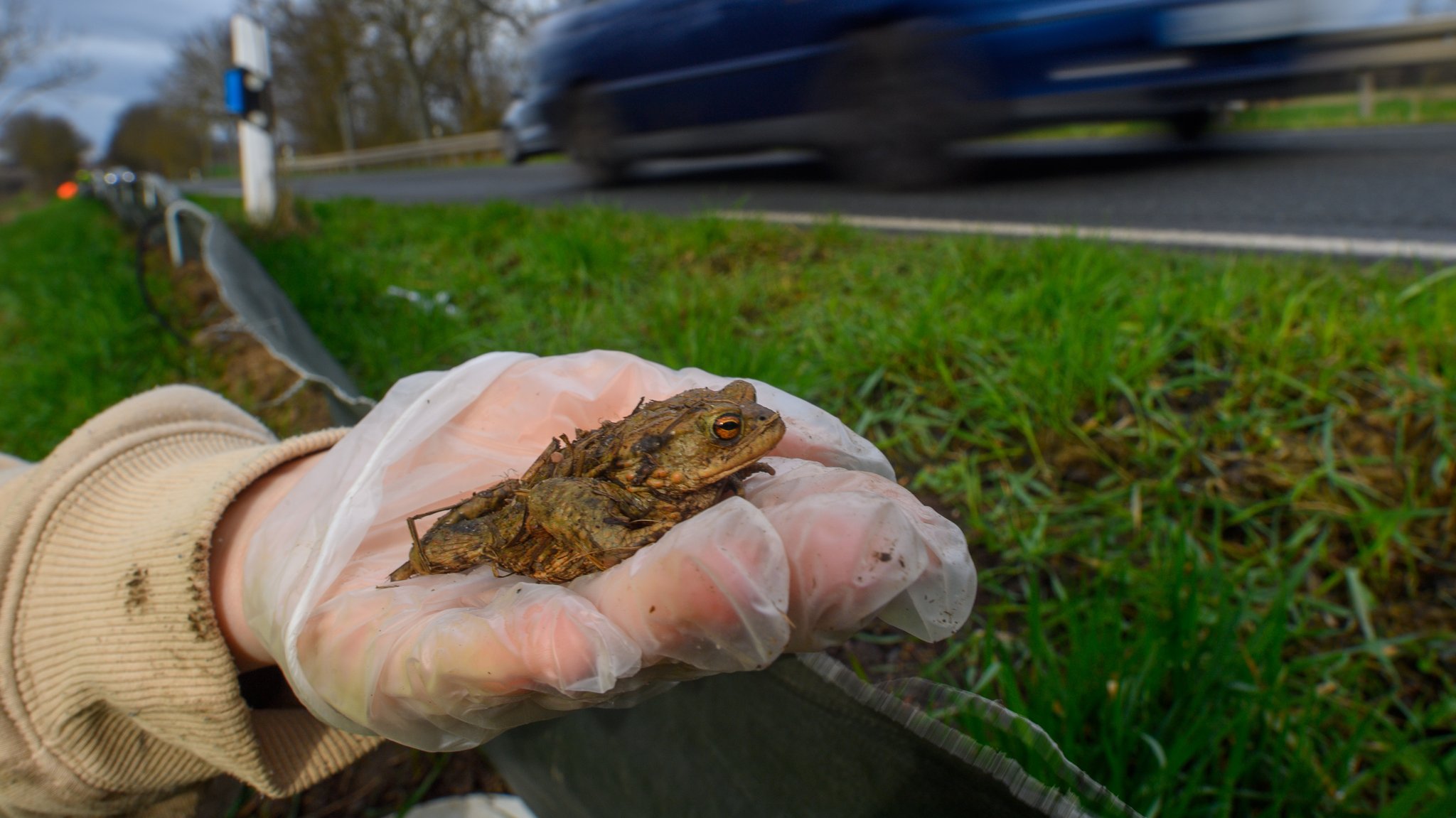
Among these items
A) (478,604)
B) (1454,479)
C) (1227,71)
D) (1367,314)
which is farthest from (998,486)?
(1227,71)

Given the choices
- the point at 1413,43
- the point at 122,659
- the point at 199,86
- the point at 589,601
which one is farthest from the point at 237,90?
the point at 199,86

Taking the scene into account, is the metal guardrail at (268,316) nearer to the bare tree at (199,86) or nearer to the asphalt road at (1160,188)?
the asphalt road at (1160,188)

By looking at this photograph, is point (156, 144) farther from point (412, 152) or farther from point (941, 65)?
point (941, 65)

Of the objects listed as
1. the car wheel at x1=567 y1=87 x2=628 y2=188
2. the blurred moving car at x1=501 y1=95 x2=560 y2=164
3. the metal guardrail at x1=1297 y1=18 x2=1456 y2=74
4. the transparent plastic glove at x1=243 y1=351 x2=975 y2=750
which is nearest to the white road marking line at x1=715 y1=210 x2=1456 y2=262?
the transparent plastic glove at x1=243 y1=351 x2=975 y2=750

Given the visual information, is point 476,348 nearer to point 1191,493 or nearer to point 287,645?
point 287,645

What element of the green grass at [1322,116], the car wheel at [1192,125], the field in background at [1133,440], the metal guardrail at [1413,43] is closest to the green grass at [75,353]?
the field in background at [1133,440]

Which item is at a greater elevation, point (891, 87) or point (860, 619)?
point (891, 87)

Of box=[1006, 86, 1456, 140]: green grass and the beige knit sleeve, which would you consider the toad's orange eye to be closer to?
the beige knit sleeve
